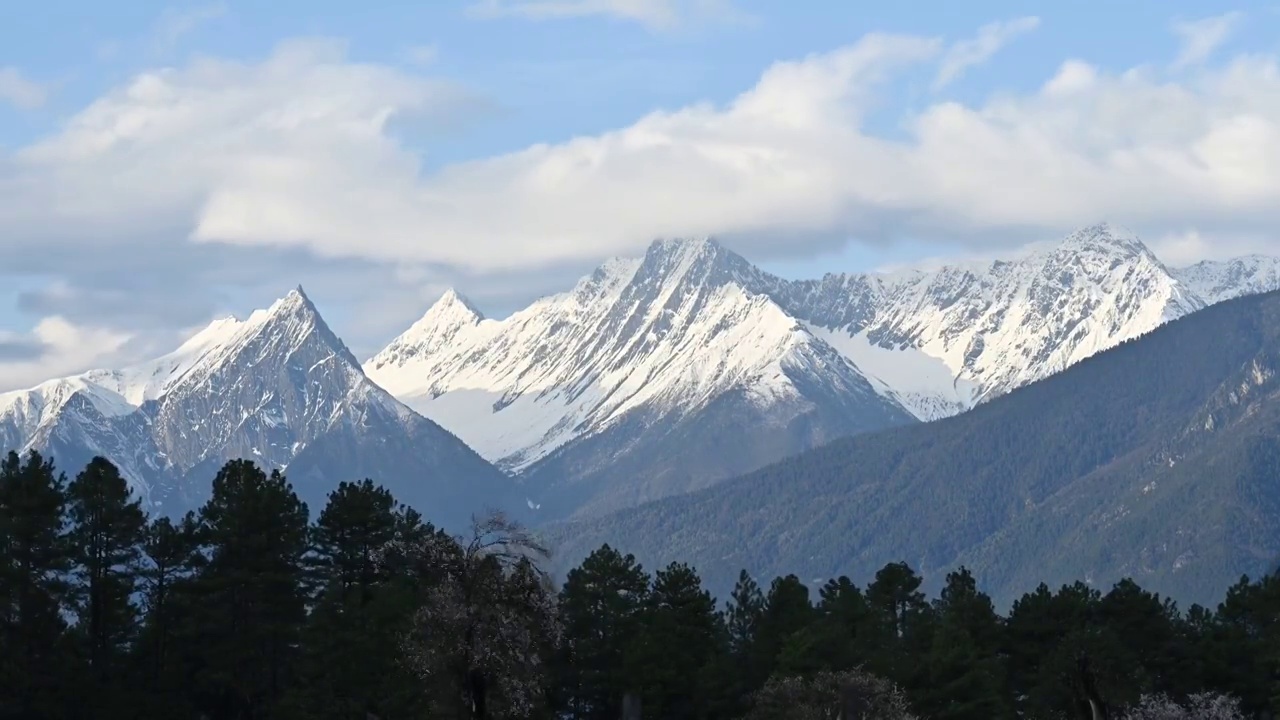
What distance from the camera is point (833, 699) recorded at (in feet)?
438

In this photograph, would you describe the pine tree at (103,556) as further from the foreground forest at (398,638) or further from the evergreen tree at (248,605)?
Result: the evergreen tree at (248,605)

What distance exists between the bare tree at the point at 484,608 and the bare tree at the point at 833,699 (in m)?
35.9

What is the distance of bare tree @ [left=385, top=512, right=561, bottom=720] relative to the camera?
96.2 metres

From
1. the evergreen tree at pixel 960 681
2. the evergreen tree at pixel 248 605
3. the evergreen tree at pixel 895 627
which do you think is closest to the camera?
the evergreen tree at pixel 248 605

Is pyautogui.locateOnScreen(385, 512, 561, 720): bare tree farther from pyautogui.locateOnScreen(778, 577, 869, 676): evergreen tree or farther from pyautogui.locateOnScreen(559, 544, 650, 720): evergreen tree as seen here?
pyautogui.locateOnScreen(778, 577, 869, 676): evergreen tree

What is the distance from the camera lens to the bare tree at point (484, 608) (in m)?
96.2

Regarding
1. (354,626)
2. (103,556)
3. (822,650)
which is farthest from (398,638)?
(822,650)

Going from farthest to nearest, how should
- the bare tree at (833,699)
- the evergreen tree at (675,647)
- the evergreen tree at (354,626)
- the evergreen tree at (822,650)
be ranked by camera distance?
1. the evergreen tree at (675,647)
2. the evergreen tree at (822,650)
3. the evergreen tree at (354,626)
4. the bare tree at (833,699)

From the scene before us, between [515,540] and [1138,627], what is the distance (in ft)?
253

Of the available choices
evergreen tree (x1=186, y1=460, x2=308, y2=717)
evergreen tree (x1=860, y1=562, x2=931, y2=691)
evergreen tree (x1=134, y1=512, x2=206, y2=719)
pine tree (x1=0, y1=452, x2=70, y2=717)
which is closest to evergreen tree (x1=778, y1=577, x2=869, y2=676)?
evergreen tree (x1=860, y1=562, x2=931, y2=691)

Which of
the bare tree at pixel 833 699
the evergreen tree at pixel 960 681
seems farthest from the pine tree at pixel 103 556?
the evergreen tree at pixel 960 681

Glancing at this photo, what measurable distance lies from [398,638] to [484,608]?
2788 cm

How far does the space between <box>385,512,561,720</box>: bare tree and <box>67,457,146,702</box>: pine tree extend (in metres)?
41.9

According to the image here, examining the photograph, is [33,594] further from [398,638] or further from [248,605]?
[398,638]
